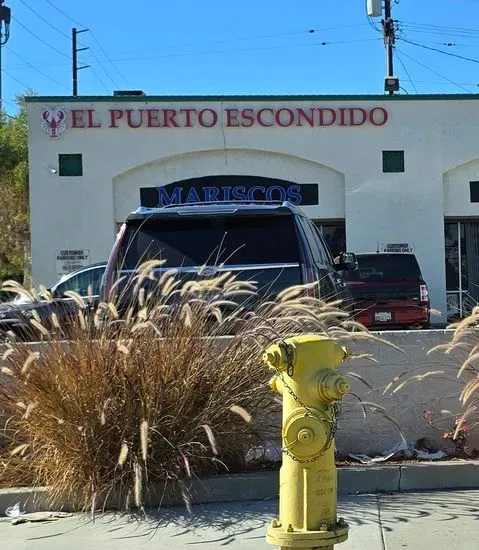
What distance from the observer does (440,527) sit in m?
4.91

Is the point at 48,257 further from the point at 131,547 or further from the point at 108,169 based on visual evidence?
the point at 131,547

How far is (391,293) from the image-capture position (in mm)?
14031

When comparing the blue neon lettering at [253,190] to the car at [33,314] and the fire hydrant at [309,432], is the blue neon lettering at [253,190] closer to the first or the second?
the car at [33,314]

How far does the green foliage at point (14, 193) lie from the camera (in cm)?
2894

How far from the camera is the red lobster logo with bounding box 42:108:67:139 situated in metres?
19.5

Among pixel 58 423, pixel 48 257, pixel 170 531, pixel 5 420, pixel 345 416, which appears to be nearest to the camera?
pixel 170 531

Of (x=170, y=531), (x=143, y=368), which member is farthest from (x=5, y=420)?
(x=170, y=531)

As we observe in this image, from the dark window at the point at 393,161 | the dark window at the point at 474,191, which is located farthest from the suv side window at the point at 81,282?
the dark window at the point at 474,191

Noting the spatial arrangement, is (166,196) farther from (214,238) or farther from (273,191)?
(214,238)

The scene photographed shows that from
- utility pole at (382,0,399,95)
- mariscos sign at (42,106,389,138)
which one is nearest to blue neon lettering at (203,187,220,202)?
mariscos sign at (42,106,389,138)

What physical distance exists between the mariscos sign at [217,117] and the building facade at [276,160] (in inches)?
1.0

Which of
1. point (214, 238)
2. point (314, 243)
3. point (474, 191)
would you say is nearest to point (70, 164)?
point (474, 191)

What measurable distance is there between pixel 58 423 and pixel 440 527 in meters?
2.77

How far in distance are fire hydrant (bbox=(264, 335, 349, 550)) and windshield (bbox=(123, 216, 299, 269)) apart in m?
3.20
